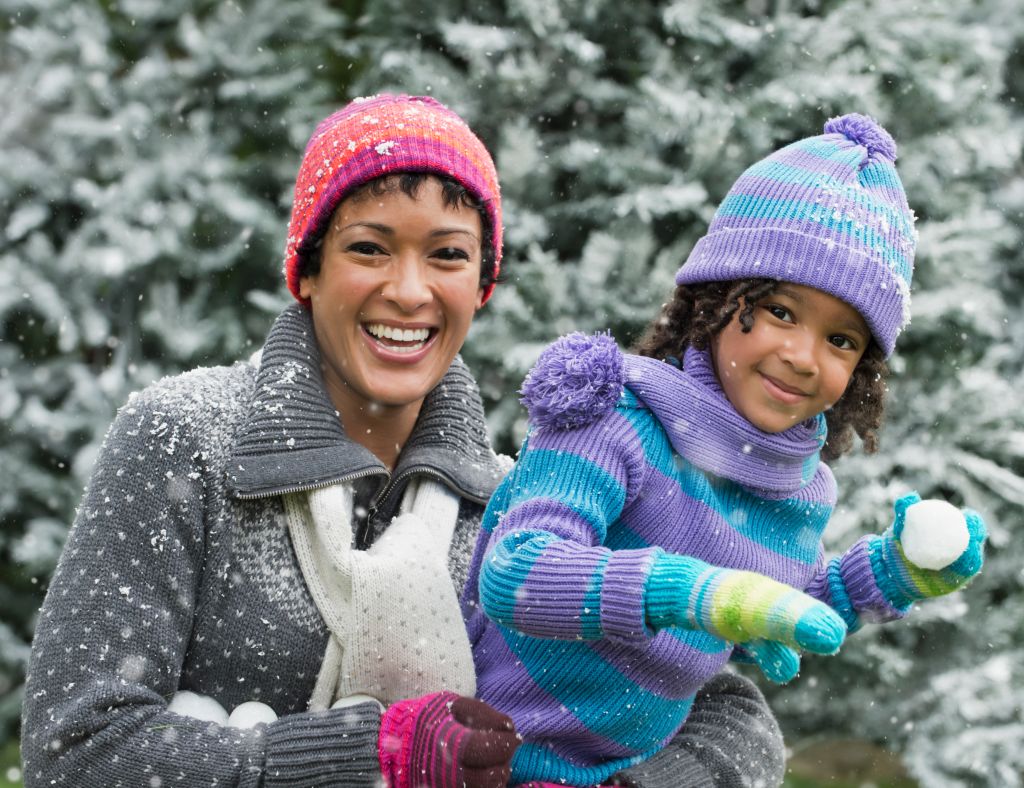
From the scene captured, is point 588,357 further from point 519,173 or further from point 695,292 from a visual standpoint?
point 519,173

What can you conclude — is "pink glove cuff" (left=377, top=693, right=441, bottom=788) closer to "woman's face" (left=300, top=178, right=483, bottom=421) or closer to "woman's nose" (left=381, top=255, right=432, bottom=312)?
"woman's face" (left=300, top=178, right=483, bottom=421)

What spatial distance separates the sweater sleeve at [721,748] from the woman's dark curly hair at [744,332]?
52 cm

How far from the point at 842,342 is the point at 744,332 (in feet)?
0.60

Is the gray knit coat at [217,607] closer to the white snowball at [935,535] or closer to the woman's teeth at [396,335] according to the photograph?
the woman's teeth at [396,335]

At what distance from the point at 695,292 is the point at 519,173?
2.20 m

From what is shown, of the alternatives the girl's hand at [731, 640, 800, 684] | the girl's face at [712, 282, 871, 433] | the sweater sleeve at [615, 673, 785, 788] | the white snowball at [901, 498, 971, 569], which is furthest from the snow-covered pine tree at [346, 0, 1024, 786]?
the girl's hand at [731, 640, 800, 684]

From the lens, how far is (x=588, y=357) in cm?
215

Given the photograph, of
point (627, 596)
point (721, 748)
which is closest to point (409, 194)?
point (627, 596)

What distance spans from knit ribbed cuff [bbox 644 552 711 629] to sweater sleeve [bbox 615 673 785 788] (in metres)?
0.55

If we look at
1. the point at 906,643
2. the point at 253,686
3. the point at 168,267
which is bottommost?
the point at 906,643

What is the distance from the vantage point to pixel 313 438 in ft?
7.82

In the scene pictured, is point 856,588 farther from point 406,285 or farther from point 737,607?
point 406,285

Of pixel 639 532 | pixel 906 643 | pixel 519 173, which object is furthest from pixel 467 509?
pixel 906 643

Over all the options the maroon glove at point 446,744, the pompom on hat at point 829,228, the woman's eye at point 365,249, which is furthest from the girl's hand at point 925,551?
the woman's eye at point 365,249
